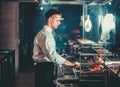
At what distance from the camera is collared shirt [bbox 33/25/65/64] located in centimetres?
471

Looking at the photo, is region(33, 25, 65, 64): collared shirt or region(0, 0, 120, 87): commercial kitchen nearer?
region(33, 25, 65, 64): collared shirt

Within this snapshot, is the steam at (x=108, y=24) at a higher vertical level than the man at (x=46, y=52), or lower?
higher

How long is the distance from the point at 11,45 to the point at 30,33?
6.82 meters

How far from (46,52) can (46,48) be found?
0.06m

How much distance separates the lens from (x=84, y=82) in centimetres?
487

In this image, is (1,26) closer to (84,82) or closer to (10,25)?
(10,25)

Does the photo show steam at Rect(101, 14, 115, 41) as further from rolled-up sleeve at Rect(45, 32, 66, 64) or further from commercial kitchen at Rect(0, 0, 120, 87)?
rolled-up sleeve at Rect(45, 32, 66, 64)

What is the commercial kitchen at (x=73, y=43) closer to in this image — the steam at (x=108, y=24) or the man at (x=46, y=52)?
the steam at (x=108, y=24)

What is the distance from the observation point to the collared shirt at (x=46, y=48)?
471 cm

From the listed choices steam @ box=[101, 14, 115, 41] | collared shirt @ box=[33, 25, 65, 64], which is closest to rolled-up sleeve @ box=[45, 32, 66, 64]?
collared shirt @ box=[33, 25, 65, 64]

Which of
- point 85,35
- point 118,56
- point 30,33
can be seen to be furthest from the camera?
point 30,33

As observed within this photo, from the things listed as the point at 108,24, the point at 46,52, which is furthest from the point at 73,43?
the point at 46,52

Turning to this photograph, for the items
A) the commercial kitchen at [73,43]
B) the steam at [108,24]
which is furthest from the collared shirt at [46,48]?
the steam at [108,24]

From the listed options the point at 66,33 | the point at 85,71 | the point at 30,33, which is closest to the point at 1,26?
the point at 85,71
